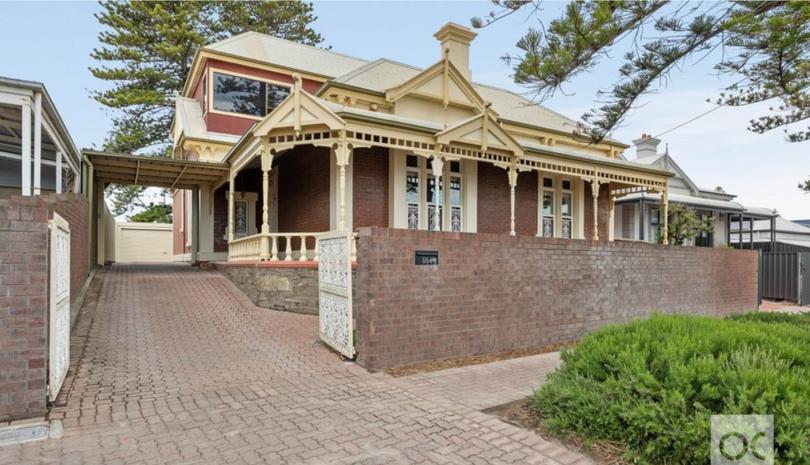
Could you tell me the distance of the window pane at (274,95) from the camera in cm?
1803

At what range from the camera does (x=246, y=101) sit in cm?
1797

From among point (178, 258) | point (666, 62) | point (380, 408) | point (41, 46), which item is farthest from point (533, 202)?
point (41, 46)

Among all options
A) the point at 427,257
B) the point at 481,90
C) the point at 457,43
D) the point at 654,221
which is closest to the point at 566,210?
the point at 481,90

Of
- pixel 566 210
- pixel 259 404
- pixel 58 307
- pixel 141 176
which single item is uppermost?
pixel 141 176

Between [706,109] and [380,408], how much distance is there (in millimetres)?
7427

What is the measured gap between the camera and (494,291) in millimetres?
7785

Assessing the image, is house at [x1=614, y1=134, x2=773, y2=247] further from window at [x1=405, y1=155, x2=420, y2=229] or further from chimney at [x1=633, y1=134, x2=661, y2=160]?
window at [x1=405, y1=155, x2=420, y2=229]

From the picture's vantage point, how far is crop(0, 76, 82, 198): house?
7695 millimetres

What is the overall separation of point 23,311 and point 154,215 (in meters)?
32.0

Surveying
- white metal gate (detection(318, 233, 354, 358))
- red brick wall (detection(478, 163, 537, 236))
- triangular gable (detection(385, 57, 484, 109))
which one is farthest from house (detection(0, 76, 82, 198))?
red brick wall (detection(478, 163, 537, 236))

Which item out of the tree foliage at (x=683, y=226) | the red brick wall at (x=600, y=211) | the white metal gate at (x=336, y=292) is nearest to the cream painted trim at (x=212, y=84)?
the white metal gate at (x=336, y=292)

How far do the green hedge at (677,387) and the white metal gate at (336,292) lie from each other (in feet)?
9.95

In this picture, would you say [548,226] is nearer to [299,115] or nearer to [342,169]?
[342,169]

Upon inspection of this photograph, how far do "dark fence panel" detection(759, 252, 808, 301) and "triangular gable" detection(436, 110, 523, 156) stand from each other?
1206 cm
